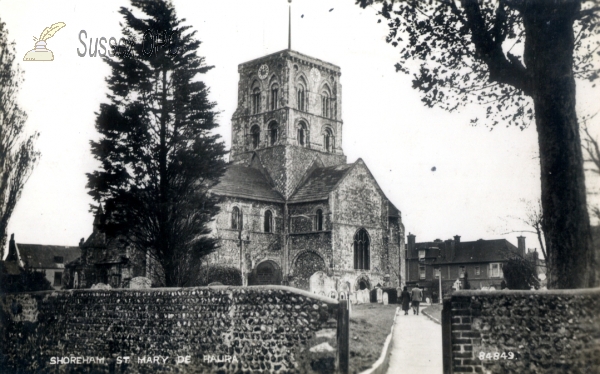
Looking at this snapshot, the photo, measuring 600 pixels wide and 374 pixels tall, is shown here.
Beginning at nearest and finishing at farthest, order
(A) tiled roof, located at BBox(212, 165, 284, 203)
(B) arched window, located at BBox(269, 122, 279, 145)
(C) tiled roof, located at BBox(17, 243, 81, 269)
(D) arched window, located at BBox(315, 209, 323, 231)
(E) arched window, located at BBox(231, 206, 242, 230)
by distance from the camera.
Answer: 1. (E) arched window, located at BBox(231, 206, 242, 230)
2. (A) tiled roof, located at BBox(212, 165, 284, 203)
3. (D) arched window, located at BBox(315, 209, 323, 231)
4. (B) arched window, located at BBox(269, 122, 279, 145)
5. (C) tiled roof, located at BBox(17, 243, 81, 269)

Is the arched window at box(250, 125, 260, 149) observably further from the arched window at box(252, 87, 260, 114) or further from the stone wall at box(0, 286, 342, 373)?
the stone wall at box(0, 286, 342, 373)

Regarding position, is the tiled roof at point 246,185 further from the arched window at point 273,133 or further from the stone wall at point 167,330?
the stone wall at point 167,330

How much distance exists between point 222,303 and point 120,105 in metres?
11.7

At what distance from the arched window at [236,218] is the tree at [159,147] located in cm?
2251

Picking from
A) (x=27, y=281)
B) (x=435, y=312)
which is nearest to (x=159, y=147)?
(x=27, y=281)

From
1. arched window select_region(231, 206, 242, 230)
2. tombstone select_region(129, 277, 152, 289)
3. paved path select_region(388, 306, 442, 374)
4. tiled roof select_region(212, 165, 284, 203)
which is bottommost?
paved path select_region(388, 306, 442, 374)

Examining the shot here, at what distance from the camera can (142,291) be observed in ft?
48.3

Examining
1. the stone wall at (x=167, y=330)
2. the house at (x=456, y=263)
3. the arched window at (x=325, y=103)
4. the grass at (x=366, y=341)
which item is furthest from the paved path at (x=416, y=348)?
the house at (x=456, y=263)

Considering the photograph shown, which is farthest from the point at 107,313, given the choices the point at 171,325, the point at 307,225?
the point at 307,225

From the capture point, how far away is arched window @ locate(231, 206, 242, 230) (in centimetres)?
4581

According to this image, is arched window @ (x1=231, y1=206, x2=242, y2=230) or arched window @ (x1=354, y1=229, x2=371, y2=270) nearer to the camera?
arched window @ (x1=231, y1=206, x2=242, y2=230)

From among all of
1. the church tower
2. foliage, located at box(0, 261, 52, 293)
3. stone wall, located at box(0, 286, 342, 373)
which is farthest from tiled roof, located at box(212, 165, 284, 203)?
stone wall, located at box(0, 286, 342, 373)

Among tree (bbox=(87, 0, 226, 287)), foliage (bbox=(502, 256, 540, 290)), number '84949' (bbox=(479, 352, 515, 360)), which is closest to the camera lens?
number '84949' (bbox=(479, 352, 515, 360))

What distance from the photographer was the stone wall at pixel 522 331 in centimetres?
1020
